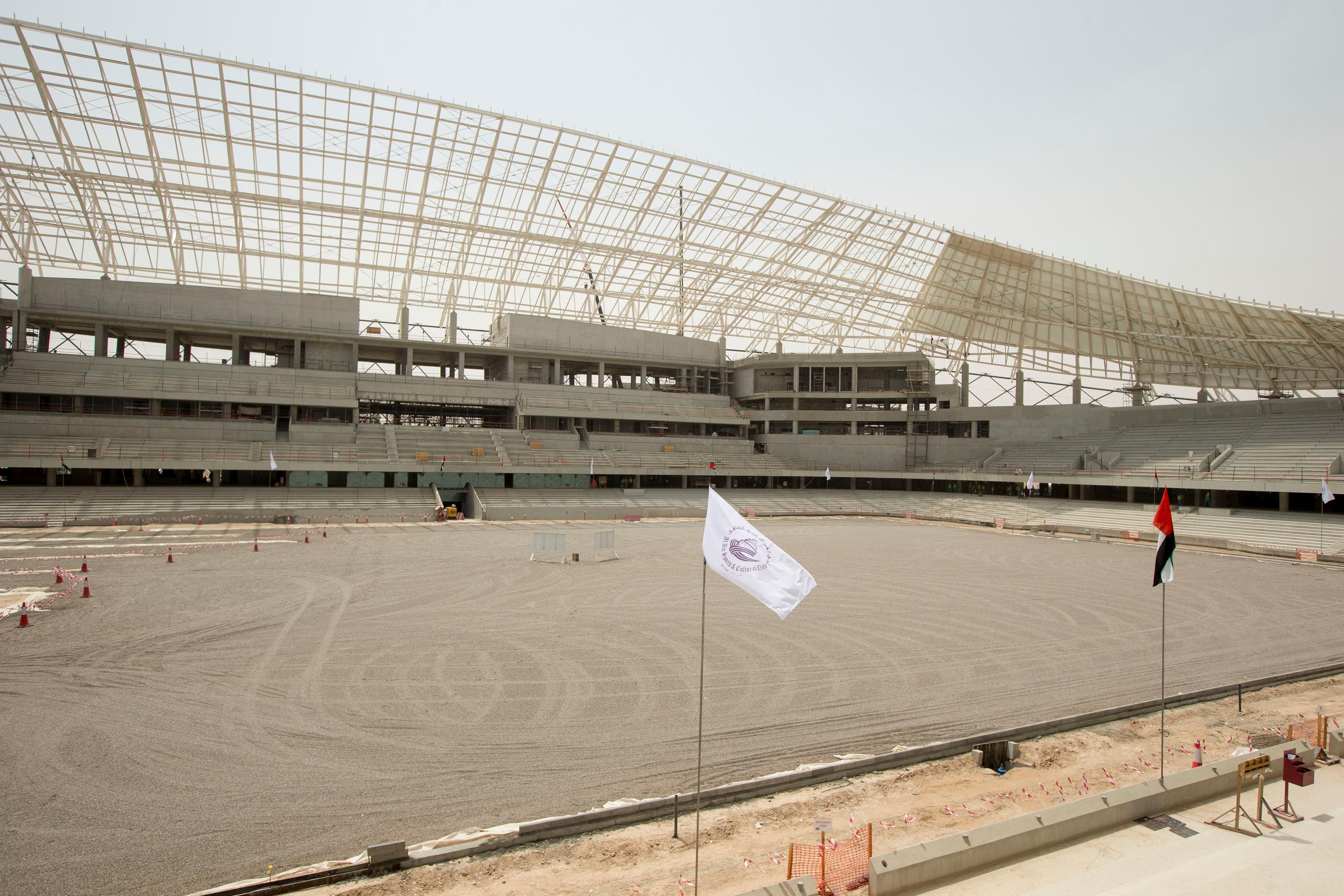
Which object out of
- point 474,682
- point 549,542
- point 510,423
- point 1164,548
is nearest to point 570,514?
point 510,423

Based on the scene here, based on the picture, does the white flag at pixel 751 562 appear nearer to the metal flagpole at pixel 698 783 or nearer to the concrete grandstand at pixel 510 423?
the metal flagpole at pixel 698 783

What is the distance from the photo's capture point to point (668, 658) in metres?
14.3

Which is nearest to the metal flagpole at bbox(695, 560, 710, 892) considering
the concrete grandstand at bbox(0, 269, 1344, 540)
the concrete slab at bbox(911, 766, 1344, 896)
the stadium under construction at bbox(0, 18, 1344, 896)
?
the stadium under construction at bbox(0, 18, 1344, 896)

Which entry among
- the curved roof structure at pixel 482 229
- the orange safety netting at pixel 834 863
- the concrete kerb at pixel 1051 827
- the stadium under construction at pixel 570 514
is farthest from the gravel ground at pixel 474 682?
the curved roof structure at pixel 482 229

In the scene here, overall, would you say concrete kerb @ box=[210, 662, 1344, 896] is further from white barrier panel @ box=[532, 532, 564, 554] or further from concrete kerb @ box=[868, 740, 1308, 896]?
white barrier panel @ box=[532, 532, 564, 554]

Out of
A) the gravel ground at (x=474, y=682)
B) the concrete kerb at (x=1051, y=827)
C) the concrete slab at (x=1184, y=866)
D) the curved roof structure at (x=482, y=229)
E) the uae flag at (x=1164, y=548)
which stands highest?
the curved roof structure at (x=482, y=229)

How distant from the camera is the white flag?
809 cm

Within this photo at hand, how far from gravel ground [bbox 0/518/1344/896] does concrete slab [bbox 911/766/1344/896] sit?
3072 mm

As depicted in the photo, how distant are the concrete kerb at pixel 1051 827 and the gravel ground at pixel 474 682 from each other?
112 inches

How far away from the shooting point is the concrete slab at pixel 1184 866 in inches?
263

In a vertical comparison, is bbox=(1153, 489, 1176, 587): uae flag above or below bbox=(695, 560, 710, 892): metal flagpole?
above

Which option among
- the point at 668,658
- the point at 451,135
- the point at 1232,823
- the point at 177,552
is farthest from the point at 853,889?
the point at 451,135

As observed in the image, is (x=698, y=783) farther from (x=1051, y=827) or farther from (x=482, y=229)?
(x=482, y=229)

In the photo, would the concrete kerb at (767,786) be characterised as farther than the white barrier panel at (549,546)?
No
